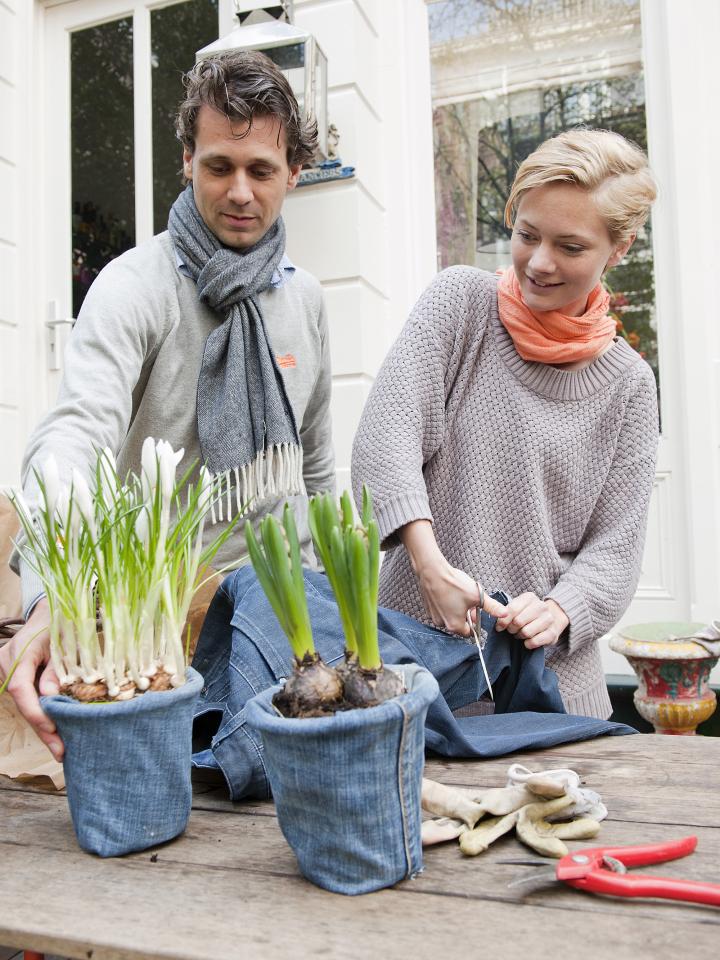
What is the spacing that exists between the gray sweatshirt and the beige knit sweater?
1.36 feet

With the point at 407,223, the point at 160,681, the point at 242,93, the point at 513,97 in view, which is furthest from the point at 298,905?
the point at 513,97

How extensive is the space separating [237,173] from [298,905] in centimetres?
133

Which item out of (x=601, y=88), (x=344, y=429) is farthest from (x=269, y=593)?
(x=601, y=88)

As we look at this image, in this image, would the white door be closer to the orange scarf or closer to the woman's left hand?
the orange scarf

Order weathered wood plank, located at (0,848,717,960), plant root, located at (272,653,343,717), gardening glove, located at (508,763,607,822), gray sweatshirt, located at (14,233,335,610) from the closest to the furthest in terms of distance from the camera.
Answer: weathered wood plank, located at (0,848,717,960) < plant root, located at (272,653,343,717) < gardening glove, located at (508,763,607,822) < gray sweatshirt, located at (14,233,335,610)

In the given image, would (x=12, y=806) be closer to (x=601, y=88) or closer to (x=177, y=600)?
(x=177, y=600)

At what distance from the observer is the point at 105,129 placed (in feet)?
12.0

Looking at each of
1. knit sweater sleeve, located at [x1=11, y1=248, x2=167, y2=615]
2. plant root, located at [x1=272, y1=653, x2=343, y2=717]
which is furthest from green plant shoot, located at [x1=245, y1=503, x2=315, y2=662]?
knit sweater sleeve, located at [x1=11, y1=248, x2=167, y2=615]

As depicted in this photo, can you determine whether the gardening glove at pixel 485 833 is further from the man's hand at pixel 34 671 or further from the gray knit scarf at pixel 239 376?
the gray knit scarf at pixel 239 376

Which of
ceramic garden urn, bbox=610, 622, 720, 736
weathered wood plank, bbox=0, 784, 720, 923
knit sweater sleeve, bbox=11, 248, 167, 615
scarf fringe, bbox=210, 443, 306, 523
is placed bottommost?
ceramic garden urn, bbox=610, 622, 720, 736

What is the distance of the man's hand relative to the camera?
80cm

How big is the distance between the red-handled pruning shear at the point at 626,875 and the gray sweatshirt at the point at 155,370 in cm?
66

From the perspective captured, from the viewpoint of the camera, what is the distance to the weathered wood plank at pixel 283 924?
23.1 inches

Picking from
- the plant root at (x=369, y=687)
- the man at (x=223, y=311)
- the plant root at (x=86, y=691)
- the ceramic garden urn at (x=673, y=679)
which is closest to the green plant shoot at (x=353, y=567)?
the plant root at (x=369, y=687)
